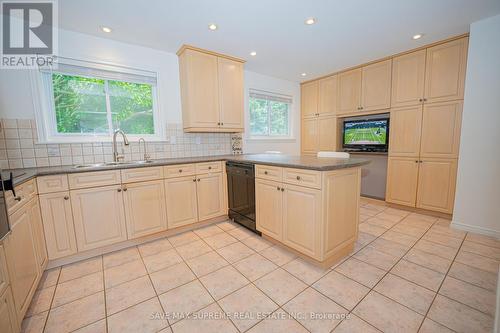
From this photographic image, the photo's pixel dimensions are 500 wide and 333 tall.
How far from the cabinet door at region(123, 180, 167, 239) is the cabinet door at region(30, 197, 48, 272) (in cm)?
65

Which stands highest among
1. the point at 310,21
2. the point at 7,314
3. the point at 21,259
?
the point at 310,21

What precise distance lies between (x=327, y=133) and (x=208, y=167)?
8.81ft

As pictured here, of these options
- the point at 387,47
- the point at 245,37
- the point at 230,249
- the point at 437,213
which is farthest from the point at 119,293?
the point at 387,47

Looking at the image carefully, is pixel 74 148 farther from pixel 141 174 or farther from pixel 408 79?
pixel 408 79

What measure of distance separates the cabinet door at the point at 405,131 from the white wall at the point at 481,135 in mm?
555

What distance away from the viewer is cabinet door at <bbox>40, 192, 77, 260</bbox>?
184 centimetres

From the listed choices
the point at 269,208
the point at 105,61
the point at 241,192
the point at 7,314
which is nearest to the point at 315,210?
the point at 269,208

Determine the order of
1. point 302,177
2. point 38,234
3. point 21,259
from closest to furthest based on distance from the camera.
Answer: point 21,259 < point 38,234 < point 302,177

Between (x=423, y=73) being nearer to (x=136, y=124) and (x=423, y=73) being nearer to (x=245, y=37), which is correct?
(x=245, y=37)

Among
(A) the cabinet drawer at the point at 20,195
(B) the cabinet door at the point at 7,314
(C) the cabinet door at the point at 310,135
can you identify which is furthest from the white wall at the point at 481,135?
(A) the cabinet drawer at the point at 20,195

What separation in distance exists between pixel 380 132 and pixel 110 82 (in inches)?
162

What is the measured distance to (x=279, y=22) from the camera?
2.23 m

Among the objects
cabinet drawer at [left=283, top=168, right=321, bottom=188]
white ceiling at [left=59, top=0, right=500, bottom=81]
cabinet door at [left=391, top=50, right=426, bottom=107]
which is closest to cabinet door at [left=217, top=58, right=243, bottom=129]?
white ceiling at [left=59, top=0, right=500, bottom=81]

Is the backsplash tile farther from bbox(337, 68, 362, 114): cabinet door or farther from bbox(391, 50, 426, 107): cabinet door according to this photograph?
bbox(391, 50, 426, 107): cabinet door
